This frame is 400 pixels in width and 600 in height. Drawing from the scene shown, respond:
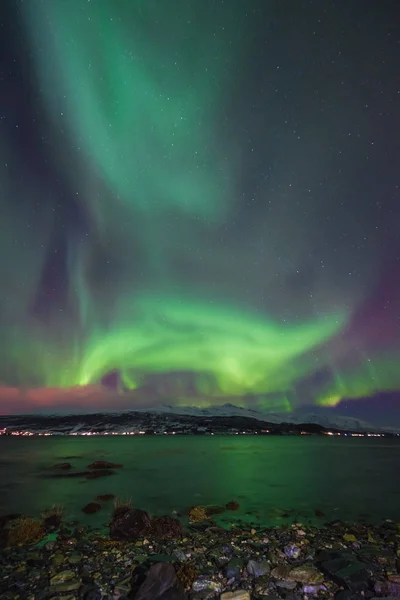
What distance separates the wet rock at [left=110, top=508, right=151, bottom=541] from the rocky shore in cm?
4

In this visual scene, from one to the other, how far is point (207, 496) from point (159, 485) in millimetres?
7156

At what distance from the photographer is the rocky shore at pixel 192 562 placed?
9125 millimetres

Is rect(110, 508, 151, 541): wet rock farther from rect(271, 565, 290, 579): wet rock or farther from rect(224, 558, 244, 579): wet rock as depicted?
rect(271, 565, 290, 579): wet rock

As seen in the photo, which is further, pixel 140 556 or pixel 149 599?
pixel 140 556

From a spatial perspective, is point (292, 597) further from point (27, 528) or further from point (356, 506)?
point (356, 506)

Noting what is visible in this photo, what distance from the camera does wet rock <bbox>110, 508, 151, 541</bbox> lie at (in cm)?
1359

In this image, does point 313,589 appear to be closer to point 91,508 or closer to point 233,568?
point 233,568

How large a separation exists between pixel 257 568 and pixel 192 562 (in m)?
2.09

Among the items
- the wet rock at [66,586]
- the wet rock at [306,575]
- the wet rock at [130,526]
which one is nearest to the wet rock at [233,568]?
the wet rock at [306,575]

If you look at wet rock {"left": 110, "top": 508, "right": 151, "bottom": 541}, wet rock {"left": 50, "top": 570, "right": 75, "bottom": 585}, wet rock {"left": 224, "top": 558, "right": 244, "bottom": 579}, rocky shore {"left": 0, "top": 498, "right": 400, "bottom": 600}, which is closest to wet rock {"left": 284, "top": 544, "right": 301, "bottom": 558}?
rocky shore {"left": 0, "top": 498, "right": 400, "bottom": 600}

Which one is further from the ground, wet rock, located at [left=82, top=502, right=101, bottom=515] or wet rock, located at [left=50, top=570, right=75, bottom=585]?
wet rock, located at [left=50, top=570, right=75, bottom=585]

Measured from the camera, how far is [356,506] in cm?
2375

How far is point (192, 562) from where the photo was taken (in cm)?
1119

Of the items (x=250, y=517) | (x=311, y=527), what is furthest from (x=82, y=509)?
(x=311, y=527)
